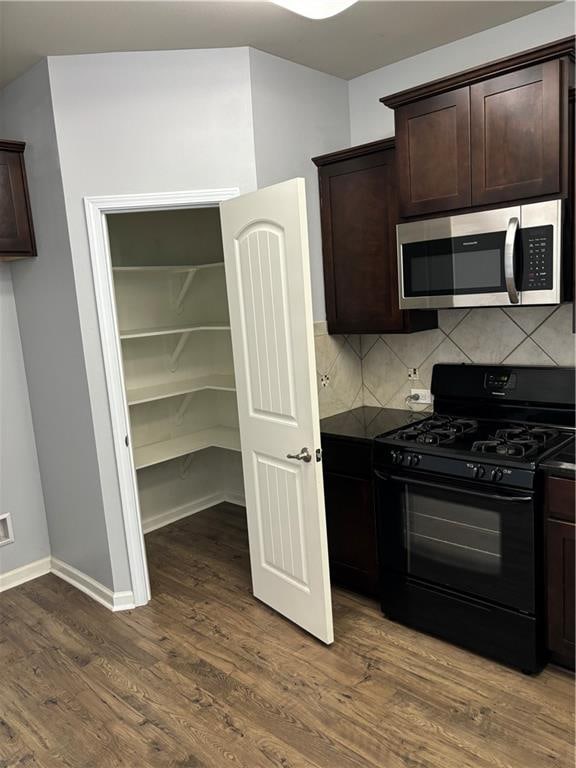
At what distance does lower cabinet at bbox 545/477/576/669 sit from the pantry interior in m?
2.25

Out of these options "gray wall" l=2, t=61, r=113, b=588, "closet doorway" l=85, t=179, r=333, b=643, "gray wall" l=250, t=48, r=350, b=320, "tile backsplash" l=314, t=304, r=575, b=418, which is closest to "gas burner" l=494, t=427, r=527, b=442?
"tile backsplash" l=314, t=304, r=575, b=418

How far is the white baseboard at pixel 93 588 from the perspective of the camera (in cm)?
313

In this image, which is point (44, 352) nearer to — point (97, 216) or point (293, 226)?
point (97, 216)

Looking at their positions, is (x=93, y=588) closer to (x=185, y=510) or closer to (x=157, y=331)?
(x=185, y=510)

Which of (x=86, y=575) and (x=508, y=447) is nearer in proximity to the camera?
(x=508, y=447)

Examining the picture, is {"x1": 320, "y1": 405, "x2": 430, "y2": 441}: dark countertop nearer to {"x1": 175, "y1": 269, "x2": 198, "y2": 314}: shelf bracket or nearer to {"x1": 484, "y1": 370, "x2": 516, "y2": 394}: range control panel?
{"x1": 484, "y1": 370, "x2": 516, "y2": 394}: range control panel

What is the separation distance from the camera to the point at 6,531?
349 cm

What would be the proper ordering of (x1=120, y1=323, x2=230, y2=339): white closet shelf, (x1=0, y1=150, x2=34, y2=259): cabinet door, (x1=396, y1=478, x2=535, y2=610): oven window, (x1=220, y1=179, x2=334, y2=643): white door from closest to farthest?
(x1=396, y1=478, x2=535, y2=610): oven window, (x1=220, y1=179, x2=334, y2=643): white door, (x1=0, y1=150, x2=34, y2=259): cabinet door, (x1=120, y1=323, x2=230, y2=339): white closet shelf

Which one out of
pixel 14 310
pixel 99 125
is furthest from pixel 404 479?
pixel 14 310

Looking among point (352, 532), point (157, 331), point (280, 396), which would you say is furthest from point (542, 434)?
point (157, 331)

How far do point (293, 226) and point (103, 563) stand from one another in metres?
2.06

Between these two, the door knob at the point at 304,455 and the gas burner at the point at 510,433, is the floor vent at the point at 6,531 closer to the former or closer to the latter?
the door knob at the point at 304,455

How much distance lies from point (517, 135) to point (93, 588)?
308 cm

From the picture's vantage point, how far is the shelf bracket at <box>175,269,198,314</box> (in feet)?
13.5
